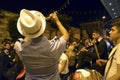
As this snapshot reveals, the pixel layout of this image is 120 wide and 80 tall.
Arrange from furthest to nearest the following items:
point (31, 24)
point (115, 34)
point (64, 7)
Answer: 1. point (64, 7)
2. point (115, 34)
3. point (31, 24)

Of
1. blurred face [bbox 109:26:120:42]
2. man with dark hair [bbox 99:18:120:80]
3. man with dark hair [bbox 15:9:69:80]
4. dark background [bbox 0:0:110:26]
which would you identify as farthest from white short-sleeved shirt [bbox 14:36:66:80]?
dark background [bbox 0:0:110:26]

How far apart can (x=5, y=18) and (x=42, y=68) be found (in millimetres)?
12585

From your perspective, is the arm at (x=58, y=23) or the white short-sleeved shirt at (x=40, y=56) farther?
the arm at (x=58, y=23)

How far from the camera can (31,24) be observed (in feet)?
11.2

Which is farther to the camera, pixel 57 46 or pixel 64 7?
pixel 64 7

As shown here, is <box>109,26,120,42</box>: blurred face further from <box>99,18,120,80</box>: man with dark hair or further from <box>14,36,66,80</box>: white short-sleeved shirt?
<box>14,36,66,80</box>: white short-sleeved shirt

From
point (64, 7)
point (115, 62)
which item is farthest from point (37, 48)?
point (64, 7)

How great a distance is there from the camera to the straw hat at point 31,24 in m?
3.41

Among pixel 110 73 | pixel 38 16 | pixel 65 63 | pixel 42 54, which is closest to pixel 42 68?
pixel 42 54

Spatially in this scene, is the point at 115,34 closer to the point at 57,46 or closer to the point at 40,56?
the point at 57,46

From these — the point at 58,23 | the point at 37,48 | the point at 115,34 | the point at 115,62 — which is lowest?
the point at 115,62

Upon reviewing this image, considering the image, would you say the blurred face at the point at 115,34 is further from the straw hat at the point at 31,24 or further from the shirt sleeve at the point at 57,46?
the straw hat at the point at 31,24

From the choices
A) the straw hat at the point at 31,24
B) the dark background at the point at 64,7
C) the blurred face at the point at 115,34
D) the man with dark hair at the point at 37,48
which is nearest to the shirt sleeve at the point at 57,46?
the man with dark hair at the point at 37,48

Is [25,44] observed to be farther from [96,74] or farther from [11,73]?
[11,73]
